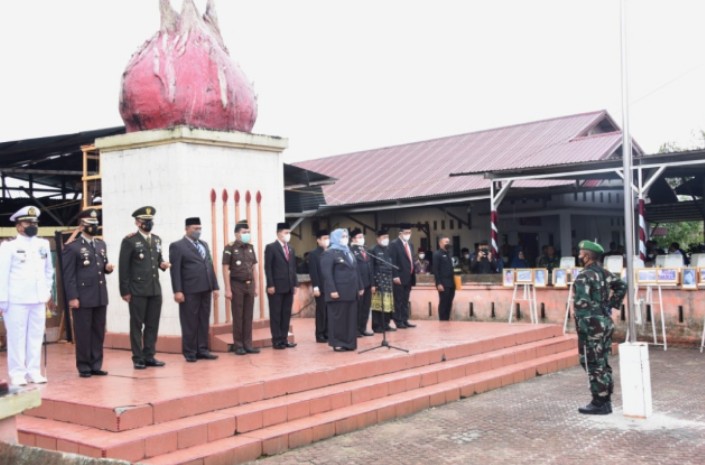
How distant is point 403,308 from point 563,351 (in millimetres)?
2670

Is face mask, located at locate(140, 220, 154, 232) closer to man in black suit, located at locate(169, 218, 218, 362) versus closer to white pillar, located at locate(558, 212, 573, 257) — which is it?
man in black suit, located at locate(169, 218, 218, 362)

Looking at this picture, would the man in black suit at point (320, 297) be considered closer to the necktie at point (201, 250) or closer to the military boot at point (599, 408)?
the necktie at point (201, 250)

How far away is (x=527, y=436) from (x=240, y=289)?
392cm

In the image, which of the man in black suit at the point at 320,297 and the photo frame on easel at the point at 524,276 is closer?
the man in black suit at the point at 320,297

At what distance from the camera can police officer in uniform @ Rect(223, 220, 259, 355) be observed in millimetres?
9164

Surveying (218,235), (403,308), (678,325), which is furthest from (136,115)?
(678,325)

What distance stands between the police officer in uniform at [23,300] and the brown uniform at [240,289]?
2269mm

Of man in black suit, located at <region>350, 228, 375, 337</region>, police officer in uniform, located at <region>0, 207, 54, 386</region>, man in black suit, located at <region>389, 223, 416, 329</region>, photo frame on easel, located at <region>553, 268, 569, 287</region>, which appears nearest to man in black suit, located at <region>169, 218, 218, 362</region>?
police officer in uniform, located at <region>0, 207, 54, 386</region>

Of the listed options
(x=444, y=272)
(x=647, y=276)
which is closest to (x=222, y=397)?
(x=444, y=272)

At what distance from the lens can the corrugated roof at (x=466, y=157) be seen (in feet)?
70.6

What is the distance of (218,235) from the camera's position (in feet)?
32.2

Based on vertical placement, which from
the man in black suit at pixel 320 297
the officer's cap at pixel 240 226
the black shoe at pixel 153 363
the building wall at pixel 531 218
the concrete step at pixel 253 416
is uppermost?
the building wall at pixel 531 218

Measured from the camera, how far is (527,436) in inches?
275

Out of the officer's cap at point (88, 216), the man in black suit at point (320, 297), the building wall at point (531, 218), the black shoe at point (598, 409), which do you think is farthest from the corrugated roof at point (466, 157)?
the officer's cap at point (88, 216)
